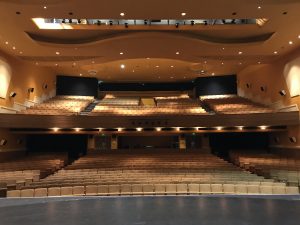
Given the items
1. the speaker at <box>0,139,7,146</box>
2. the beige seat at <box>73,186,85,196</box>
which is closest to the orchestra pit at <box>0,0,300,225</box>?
the beige seat at <box>73,186,85,196</box>

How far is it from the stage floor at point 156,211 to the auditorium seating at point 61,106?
10.3 meters

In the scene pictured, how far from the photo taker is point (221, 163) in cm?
1058

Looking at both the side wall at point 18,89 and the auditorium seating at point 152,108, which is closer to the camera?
the side wall at point 18,89

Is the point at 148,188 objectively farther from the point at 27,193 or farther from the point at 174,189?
the point at 27,193

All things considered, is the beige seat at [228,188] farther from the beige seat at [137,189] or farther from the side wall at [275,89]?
the side wall at [275,89]

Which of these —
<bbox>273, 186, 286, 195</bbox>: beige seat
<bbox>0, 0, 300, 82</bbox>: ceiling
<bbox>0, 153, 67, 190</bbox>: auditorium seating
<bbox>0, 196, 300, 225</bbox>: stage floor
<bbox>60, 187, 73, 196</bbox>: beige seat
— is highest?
<bbox>0, 0, 300, 82</bbox>: ceiling

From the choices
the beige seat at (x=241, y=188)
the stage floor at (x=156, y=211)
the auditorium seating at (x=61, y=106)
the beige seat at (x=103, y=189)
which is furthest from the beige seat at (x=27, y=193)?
the auditorium seating at (x=61, y=106)

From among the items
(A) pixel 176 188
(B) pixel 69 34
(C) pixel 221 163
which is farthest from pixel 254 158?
(B) pixel 69 34

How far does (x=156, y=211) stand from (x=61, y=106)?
13.2m

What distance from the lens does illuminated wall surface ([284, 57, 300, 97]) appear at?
1145 cm

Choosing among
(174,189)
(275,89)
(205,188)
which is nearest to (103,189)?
(174,189)

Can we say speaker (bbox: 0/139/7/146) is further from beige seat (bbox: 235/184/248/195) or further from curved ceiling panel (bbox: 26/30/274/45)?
beige seat (bbox: 235/184/248/195)

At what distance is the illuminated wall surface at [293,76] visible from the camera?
11.4m

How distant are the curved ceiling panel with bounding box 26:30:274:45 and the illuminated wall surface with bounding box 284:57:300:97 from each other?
2.43 meters
